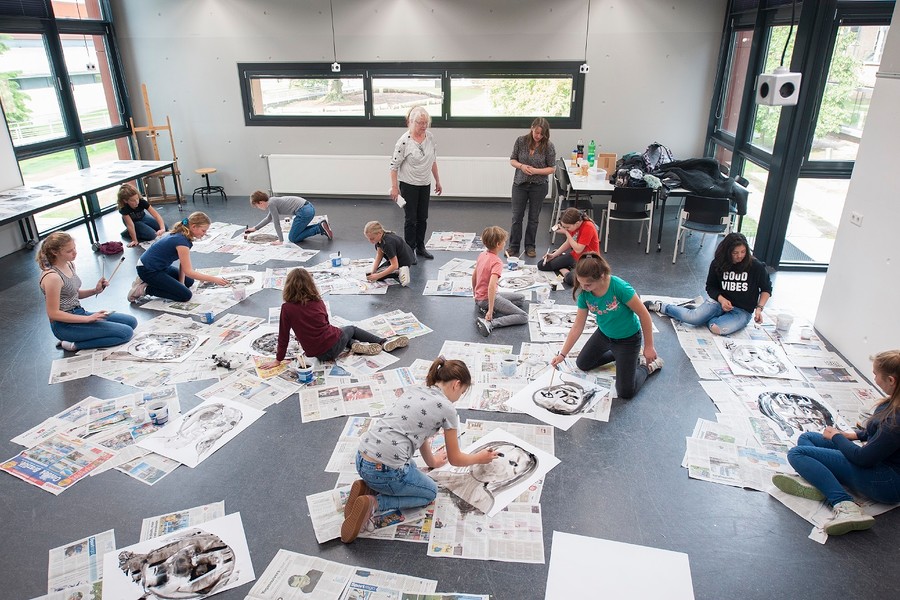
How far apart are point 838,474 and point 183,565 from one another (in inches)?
141

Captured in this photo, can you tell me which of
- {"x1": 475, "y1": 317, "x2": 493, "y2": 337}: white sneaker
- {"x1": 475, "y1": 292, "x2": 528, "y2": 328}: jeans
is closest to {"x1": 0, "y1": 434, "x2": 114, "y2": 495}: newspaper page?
{"x1": 475, "y1": 317, "x2": 493, "y2": 337}: white sneaker

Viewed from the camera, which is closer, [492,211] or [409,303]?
[409,303]

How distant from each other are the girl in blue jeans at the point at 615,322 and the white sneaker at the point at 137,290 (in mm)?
4343

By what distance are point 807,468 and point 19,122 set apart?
934 centimetres

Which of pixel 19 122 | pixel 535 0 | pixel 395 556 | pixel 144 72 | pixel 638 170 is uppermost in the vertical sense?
pixel 535 0

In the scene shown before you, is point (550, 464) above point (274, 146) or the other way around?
the other way around

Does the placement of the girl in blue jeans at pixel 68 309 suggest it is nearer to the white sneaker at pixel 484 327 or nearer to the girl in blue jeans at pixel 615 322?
the white sneaker at pixel 484 327

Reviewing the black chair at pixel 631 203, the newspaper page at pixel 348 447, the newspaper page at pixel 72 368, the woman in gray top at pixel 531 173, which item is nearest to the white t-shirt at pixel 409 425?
the newspaper page at pixel 348 447

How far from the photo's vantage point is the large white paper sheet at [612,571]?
8.98ft

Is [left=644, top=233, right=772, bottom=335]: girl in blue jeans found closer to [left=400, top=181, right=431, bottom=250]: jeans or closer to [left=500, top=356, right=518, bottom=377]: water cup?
[left=500, top=356, right=518, bottom=377]: water cup

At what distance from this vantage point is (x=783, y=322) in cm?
516

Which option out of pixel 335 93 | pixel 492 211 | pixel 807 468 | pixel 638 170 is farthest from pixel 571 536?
pixel 335 93

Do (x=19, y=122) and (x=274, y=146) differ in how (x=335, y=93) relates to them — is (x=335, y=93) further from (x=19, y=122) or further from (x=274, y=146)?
(x=19, y=122)

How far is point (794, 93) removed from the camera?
16.9 feet
